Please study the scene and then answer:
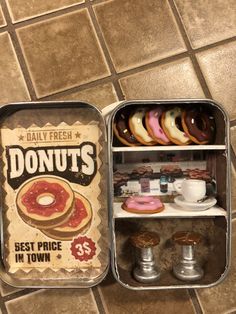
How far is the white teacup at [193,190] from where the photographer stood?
949 mm

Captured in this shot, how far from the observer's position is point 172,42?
108 centimetres

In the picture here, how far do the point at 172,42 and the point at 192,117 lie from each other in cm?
25

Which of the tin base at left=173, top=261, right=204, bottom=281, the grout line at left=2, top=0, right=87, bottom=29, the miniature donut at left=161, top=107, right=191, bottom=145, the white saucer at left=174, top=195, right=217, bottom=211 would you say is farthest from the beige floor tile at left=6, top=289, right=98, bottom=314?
the grout line at left=2, top=0, right=87, bottom=29

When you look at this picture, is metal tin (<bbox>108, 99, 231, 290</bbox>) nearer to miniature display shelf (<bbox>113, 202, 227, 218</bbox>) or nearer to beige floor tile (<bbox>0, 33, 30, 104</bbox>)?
miniature display shelf (<bbox>113, 202, 227, 218</bbox>)

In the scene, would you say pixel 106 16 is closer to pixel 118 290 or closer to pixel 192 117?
pixel 192 117

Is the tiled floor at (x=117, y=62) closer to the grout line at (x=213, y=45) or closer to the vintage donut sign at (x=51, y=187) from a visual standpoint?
the grout line at (x=213, y=45)

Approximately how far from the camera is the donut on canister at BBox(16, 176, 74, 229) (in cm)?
101

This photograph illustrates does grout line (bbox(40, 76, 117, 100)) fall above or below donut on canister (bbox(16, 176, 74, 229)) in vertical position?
above

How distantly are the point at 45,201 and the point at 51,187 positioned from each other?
0.04 meters

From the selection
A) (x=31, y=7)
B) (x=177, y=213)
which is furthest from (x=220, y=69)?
(x=31, y=7)

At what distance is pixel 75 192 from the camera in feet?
3.34

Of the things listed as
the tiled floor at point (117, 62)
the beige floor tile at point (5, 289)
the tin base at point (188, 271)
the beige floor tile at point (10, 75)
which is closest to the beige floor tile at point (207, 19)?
the tiled floor at point (117, 62)

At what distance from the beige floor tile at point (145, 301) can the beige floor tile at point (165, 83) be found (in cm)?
53

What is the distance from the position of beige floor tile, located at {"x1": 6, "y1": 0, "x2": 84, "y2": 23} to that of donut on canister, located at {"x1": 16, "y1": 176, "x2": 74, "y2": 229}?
44 centimetres
